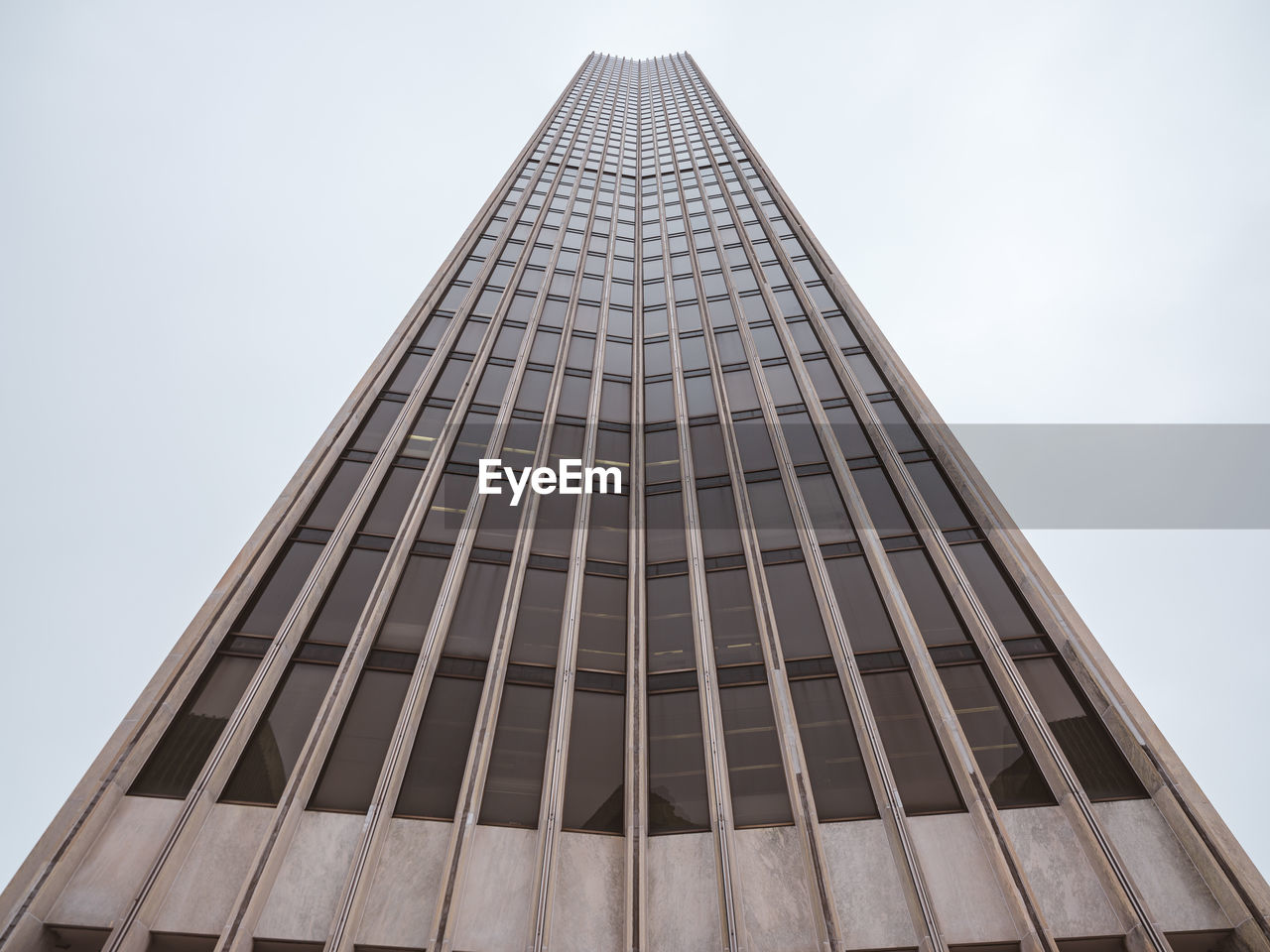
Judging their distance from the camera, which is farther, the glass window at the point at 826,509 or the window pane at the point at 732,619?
the glass window at the point at 826,509

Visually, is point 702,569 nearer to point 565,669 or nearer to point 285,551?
point 565,669

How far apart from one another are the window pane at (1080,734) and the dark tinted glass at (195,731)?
15.8m

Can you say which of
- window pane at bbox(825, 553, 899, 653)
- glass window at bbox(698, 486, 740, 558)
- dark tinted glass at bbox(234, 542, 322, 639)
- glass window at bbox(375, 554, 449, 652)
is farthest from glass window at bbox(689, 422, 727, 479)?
dark tinted glass at bbox(234, 542, 322, 639)

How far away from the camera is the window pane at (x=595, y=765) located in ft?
45.2

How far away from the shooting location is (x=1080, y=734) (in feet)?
46.6

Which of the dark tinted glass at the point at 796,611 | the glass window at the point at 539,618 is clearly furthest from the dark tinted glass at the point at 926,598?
the glass window at the point at 539,618

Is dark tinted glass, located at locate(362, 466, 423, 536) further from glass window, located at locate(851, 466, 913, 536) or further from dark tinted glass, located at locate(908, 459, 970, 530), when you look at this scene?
dark tinted glass, located at locate(908, 459, 970, 530)

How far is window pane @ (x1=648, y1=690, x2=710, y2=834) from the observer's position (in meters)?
13.8

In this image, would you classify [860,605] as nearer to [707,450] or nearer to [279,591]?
[707,450]

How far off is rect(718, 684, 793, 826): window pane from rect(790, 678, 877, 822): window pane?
59 centimetres

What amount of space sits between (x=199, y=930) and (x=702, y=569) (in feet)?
39.0

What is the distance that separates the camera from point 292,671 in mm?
15570

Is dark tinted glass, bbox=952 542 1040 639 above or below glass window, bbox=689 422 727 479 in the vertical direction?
below

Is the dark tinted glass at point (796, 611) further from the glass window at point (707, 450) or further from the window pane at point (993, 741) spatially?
the glass window at point (707, 450)
